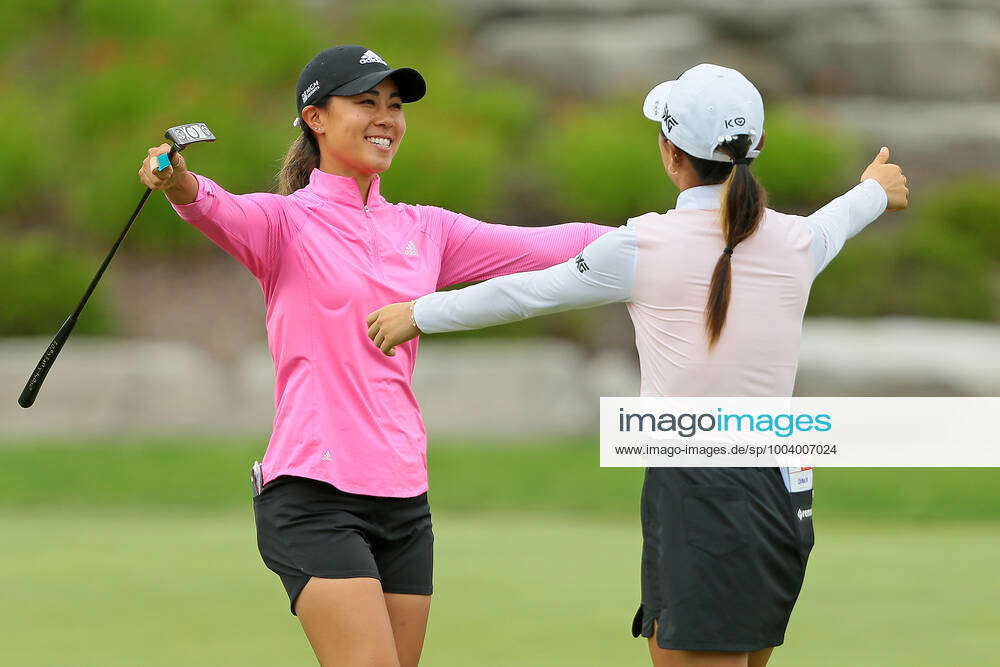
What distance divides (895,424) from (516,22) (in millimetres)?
10121

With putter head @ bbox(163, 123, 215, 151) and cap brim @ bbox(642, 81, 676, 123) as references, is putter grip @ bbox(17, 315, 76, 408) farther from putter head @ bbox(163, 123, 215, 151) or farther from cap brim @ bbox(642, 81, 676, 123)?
cap brim @ bbox(642, 81, 676, 123)

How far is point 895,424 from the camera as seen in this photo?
11789 millimetres

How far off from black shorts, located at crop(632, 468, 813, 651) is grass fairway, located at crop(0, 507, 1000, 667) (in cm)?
261

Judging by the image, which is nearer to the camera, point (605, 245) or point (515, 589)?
point (605, 245)

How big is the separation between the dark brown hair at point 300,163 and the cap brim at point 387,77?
233mm

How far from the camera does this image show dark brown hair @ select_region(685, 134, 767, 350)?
3.05 m

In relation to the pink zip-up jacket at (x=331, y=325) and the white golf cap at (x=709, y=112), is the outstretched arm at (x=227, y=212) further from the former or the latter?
the white golf cap at (x=709, y=112)

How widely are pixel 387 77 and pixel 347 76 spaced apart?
101 millimetres

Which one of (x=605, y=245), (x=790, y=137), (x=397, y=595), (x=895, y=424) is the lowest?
(x=397, y=595)

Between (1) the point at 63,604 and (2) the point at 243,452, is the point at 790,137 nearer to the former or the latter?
(2) the point at 243,452

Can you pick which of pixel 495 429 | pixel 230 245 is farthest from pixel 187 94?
pixel 230 245

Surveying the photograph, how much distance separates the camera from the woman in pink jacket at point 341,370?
350 centimetres

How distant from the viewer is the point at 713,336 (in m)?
3.05

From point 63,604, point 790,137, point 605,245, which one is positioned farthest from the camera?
point 790,137
